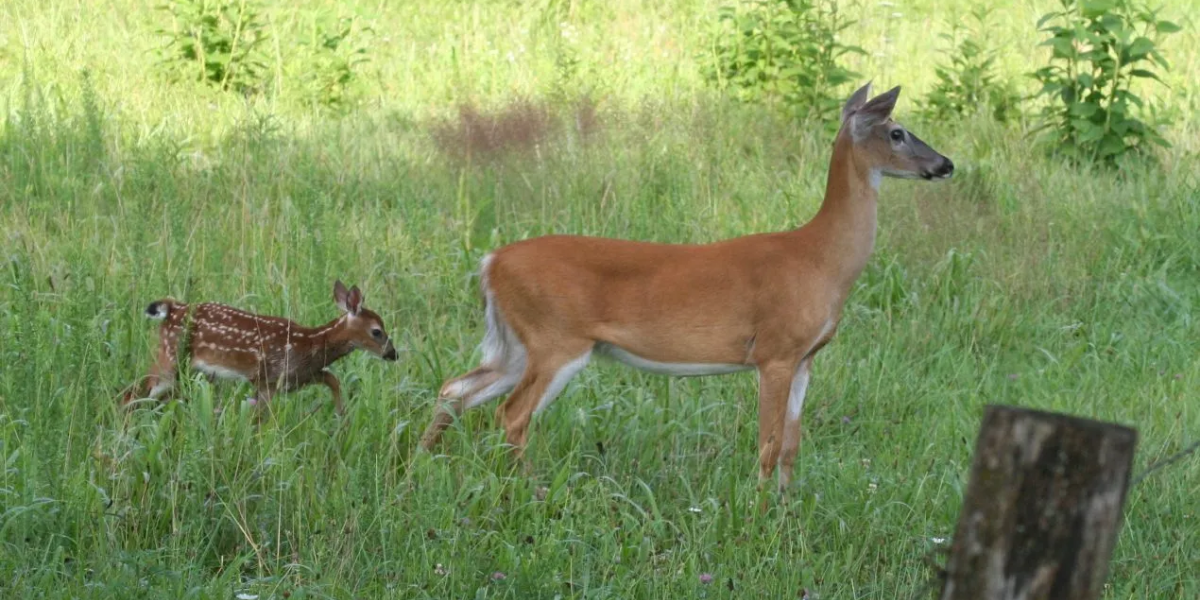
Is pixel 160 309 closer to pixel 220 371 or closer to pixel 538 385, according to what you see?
pixel 220 371

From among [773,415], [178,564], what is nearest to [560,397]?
[773,415]

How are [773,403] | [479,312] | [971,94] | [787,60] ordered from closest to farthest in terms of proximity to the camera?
[773,403], [479,312], [787,60], [971,94]

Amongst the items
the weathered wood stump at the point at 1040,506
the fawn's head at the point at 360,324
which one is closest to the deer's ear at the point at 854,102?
the fawn's head at the point at 360,324

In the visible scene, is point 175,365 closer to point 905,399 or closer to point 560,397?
point 560,397

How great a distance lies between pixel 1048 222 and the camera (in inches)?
316

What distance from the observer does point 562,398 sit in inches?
226

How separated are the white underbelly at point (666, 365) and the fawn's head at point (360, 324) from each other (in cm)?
80

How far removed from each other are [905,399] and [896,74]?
206 inches

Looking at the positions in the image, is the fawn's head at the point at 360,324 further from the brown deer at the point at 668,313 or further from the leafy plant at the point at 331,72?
the leafy plant at the point at 331,72

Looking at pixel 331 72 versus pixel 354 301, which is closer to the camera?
pixel 354 301

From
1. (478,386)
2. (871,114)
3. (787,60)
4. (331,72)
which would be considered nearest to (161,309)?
(478,386)

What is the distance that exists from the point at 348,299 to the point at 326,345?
20 cm

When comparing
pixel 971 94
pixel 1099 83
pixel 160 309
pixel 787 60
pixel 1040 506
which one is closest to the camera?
pixel 1040 506

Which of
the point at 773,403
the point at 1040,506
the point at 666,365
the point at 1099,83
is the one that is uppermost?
the point at 1040,506
